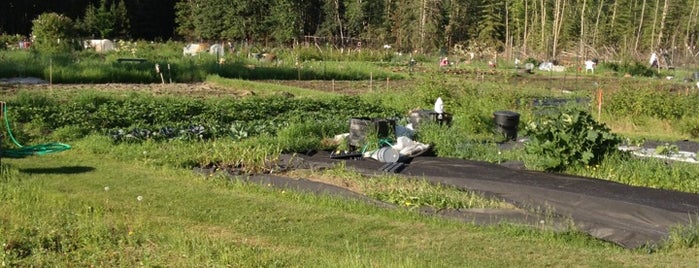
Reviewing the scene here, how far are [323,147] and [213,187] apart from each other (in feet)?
10.0

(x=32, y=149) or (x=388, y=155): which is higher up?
(x=388, y=155)

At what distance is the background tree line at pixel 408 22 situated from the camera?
47.9 m

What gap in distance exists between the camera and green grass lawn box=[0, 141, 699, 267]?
5.16 m

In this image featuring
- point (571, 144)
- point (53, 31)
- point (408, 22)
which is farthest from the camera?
point (408, 22)

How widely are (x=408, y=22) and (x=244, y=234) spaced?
46.1 meters

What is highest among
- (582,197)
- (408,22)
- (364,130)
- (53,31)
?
(408,22)

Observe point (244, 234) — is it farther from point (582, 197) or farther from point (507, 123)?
point (507, 123)

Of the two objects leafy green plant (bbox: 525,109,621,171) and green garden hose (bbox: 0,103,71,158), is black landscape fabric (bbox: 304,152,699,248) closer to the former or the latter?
leafy green plant (bbox: 525,109,621,171)

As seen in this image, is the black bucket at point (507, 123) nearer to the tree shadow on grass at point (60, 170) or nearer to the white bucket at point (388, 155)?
the white bucket at point (388, 155)

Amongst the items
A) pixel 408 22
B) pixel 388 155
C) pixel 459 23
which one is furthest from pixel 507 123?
pixel 459 23

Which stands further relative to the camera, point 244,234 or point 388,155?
point 388,155

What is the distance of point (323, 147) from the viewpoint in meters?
10.8

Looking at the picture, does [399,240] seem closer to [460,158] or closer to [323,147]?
[460,158]

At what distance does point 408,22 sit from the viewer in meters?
50.9
